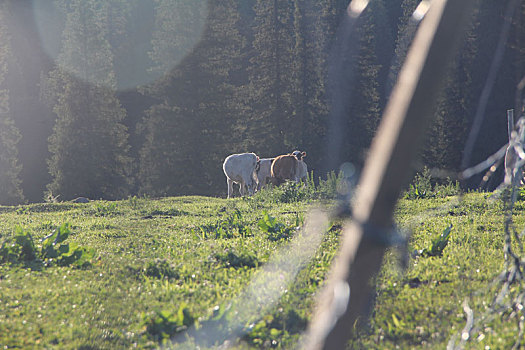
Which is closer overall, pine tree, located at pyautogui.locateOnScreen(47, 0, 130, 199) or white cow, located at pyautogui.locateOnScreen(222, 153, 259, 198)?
white cow, located at pyautogui.locateOnScreen(222, 153, 259, 198)

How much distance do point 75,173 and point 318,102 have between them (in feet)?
53.7

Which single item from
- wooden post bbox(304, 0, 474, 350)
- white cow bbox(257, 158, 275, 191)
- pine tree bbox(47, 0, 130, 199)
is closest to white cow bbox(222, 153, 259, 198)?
white cow bbox(257, 158, 275, 191)

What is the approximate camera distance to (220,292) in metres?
4.78

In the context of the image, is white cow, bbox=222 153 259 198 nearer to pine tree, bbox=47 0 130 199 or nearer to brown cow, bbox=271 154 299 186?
brown cow, bbox=271 154 299 186

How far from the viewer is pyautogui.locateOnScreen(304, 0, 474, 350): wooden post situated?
1903 mm

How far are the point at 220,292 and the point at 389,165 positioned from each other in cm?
315

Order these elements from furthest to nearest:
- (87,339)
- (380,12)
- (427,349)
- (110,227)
→ 1. (380,12)
2. (110,227)
3. (87,339)
4. (427,349)

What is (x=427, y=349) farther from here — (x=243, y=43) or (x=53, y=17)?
(x=53, y=17)

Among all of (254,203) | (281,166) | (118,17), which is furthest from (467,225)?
(118,17)

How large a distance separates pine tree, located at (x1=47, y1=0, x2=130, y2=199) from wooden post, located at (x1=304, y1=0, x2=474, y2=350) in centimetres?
3592

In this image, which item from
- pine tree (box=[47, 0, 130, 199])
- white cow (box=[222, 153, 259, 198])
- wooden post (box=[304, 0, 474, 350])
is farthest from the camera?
pine tree (box=[47, 0, 130, 199])

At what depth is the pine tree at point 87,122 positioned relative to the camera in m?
36.0

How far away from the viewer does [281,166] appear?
20.0 m

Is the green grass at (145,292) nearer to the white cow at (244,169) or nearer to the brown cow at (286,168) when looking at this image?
the brown cow at (286,168)
